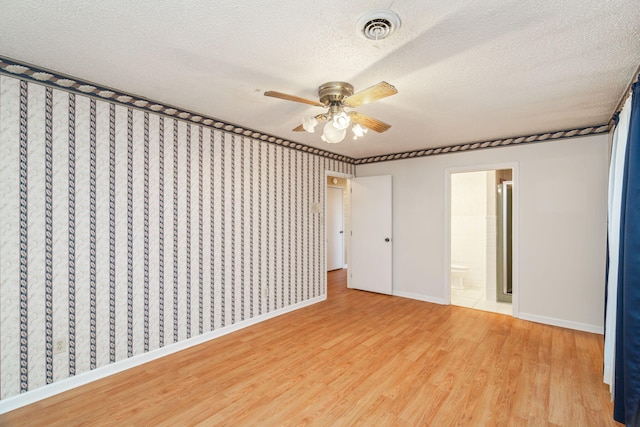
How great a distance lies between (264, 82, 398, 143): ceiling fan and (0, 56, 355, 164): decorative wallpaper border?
140 centimetres

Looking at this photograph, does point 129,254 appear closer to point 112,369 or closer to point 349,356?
point 112,369

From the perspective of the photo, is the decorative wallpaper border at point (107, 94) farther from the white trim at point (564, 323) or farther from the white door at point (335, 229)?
the white trim at point (564, 323)

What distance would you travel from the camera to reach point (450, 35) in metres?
1.69

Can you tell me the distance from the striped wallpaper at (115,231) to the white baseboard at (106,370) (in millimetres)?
46

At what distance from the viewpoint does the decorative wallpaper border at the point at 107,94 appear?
2037 mm

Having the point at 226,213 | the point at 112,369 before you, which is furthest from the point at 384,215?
the point at 112,369

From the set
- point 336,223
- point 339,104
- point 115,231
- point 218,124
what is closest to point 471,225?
point 336,223

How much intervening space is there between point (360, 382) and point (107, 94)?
3098 millimetres

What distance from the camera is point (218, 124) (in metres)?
3.25

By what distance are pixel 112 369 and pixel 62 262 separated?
3.25ft

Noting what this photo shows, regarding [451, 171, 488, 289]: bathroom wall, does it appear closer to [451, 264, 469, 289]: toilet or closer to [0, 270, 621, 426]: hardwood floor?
[451, 264, 469, 289]: toilet

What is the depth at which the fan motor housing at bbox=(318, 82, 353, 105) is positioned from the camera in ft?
7.34

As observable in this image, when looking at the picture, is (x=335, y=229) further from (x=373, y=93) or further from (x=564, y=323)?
(x=373, y=93)

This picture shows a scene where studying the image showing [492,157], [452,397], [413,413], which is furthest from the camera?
[492,157]
